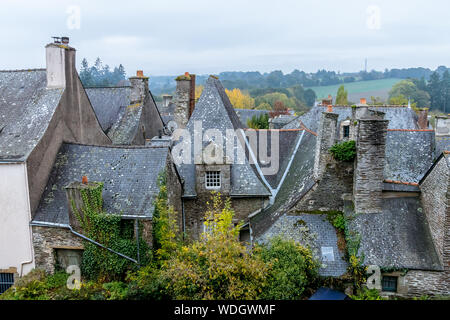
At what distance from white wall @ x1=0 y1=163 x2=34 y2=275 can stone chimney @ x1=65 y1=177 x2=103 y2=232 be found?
2071 millimetres

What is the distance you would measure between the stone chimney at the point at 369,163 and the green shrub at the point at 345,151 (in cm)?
42

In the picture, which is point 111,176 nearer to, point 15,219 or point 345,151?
point 15,219

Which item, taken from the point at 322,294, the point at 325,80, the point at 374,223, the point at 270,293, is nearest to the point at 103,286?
the point at 270,293

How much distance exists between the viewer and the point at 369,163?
1619 centimetres

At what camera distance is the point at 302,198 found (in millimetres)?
17109

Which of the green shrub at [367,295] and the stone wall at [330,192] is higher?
the stone wall at [330,192]

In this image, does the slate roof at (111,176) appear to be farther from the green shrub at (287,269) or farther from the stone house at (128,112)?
the stone house at (128,112)

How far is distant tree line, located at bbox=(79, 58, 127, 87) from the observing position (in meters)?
100

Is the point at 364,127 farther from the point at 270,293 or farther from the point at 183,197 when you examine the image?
the point at 183,197

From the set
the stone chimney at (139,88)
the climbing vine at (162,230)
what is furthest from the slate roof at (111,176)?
the stone chimney at (139,88)

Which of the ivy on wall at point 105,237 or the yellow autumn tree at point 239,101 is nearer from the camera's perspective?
the ivy on wall at point 105,237

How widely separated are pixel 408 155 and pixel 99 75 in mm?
126417

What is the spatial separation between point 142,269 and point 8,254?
19.7 ft

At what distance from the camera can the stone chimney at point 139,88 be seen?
94.2 ft
